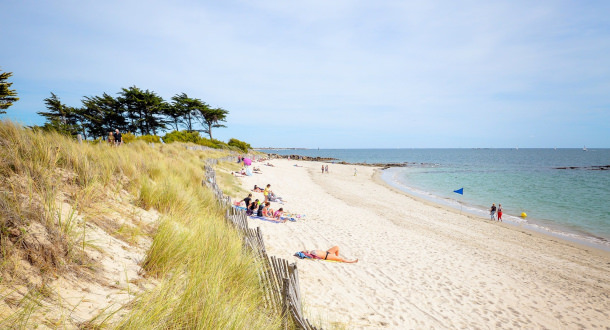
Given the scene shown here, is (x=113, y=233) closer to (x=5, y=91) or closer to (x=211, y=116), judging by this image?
(x=5, y=91)

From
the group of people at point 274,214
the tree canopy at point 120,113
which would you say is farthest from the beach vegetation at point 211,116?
the group of people at point 274,214

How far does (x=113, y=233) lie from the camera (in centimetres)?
362

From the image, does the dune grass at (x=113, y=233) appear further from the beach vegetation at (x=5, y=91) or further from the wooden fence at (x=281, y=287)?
the beach vegetation at (x=5, y=91)

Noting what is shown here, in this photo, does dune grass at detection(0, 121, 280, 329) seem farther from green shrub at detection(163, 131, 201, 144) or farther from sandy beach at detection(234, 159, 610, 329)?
green shrub at detection(163, 131, 201, 144)

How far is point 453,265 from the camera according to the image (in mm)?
8336

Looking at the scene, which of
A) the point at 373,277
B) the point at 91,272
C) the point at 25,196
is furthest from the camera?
the point at 373,277

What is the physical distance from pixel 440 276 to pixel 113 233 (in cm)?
778

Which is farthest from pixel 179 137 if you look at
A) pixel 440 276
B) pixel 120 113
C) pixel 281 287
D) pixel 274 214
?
pixel 281 287

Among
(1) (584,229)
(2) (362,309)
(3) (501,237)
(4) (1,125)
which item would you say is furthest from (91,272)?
(1) (584,229)

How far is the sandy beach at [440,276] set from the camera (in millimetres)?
5504

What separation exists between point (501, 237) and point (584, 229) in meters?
6.92

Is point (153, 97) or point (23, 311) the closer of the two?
point (23, 311)

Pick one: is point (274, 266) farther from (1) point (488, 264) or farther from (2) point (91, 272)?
(1) point (488, 264)

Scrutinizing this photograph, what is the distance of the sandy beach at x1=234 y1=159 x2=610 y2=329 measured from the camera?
5.50 meters
